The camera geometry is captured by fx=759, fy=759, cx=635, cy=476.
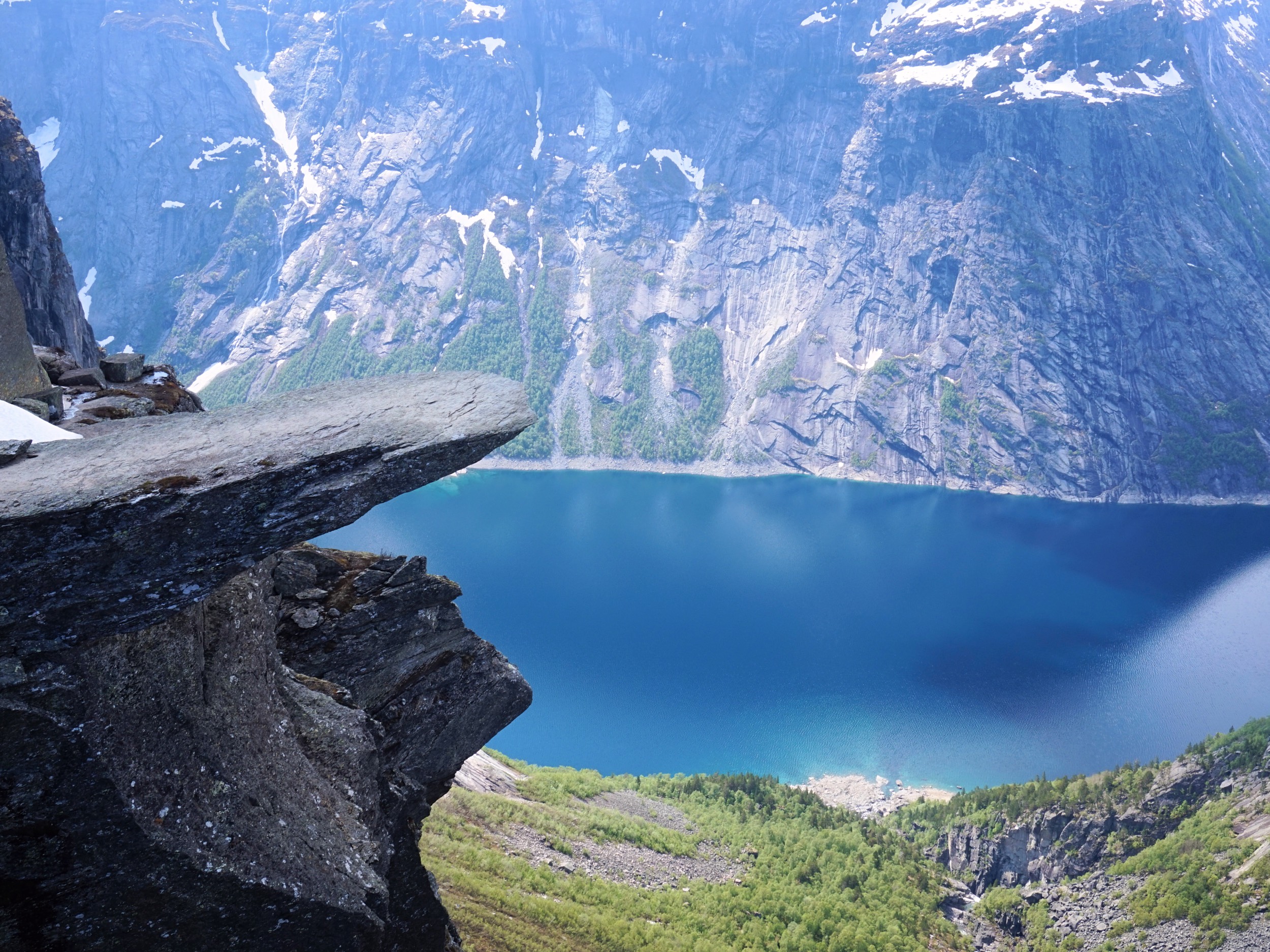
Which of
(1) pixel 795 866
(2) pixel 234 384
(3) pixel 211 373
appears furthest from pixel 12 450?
(3) pixel 211 373

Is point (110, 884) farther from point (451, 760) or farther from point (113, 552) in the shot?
point (451, 760)

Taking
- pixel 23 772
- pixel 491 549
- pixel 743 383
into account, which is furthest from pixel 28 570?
pixel 743 383

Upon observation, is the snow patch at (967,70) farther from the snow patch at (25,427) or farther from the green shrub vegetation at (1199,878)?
the snow patch at (25,427)

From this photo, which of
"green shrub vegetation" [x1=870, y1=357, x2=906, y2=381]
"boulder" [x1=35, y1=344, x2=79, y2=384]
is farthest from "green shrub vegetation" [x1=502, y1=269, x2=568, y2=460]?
"boulder" [x1=35, y1=344, x2=79, y2=384]

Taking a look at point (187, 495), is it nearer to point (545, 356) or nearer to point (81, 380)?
point (81, 380)

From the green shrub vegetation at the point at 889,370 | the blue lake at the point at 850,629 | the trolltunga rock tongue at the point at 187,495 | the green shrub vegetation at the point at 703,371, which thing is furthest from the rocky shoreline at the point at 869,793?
the green shrub vegetation at the point at 889,370

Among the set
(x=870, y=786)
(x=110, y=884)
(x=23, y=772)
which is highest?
(x=23, y=772)
